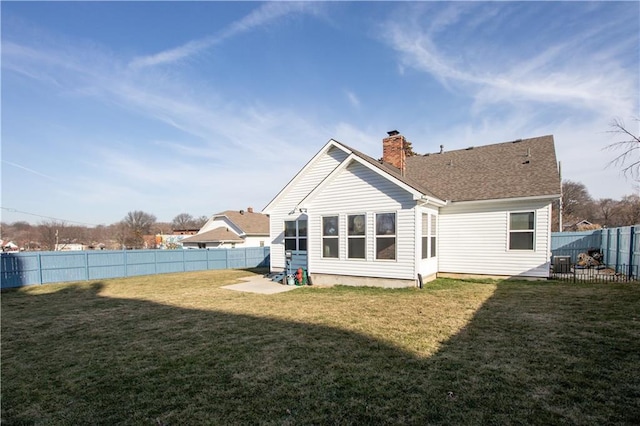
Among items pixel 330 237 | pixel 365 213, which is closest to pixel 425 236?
pixel 365 213

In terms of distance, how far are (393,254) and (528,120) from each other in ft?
39.5

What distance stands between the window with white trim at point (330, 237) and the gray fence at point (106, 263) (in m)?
12.6

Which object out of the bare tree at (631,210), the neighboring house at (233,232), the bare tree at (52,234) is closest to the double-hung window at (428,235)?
the neighboring house at (233,232)

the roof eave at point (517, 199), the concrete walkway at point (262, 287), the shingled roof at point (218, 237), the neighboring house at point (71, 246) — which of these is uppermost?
the roof eave at point (517, 199)

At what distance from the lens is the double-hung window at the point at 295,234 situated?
15.2 meters

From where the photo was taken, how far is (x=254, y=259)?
80.3 ft

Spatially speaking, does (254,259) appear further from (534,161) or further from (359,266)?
(534,161)

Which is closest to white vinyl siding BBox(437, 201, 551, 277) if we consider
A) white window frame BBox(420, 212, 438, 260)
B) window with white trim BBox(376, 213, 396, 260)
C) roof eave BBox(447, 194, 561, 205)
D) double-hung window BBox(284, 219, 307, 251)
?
roof eave BBox(447, 194, 561, 205)

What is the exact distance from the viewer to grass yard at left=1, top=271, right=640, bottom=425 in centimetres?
348

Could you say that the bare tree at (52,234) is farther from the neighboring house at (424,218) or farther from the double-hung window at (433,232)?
the double-hung window at (433,232)

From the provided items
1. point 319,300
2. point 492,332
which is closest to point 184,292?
point 319,300

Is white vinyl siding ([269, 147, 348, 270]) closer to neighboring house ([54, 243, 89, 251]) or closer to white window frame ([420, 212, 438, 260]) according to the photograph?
white window frame ([420, 212, 438, 260])

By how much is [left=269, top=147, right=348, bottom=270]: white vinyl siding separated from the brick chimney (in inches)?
83.0

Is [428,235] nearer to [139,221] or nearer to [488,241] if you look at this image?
[488,241]
